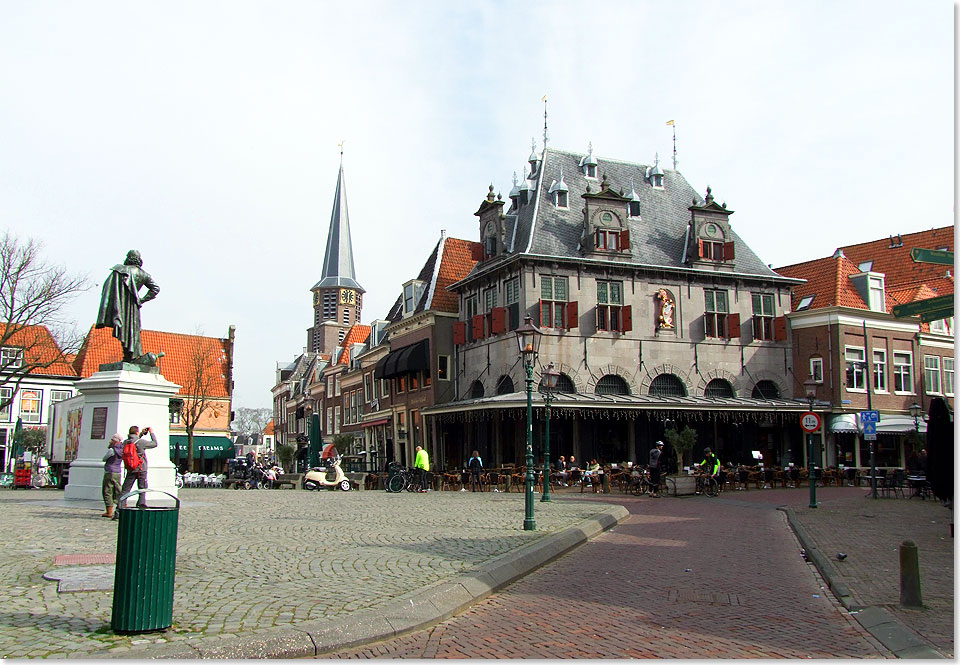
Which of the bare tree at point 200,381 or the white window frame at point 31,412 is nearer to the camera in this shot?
the bare tree at point 200,381

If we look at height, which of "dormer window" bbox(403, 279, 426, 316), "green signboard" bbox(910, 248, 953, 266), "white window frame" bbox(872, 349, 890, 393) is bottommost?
"green signboard" bbox(910, 248, 953, 266)

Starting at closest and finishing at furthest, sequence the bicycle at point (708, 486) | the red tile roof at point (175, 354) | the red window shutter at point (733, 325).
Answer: the bicycle at point (708, 486)
the red window shutter at point (733, 325)
the red tile roof at point (175, 354)

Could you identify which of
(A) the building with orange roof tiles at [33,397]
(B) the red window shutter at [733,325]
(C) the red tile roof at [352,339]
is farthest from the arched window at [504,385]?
(A) the building with orange roof tiles at [33,397]

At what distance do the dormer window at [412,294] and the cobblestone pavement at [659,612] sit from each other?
2855 cm

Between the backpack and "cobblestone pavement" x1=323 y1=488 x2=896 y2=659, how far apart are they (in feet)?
23.4

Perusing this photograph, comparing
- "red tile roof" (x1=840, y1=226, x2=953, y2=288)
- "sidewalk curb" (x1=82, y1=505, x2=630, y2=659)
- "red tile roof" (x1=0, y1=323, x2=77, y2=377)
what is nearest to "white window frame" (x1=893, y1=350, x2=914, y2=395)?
"red tile roof" (x1=840, y1=226, x2=953, y2=288)

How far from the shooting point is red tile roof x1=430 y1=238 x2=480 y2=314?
128ft

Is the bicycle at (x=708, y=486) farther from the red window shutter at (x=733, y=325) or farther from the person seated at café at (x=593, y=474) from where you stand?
the red window shutter at (x=733, y=325)

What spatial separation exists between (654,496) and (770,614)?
672 inches

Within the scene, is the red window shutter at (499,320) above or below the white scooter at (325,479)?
above

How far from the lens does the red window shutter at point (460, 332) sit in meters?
36.7

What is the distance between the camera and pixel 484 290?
35.9 metres

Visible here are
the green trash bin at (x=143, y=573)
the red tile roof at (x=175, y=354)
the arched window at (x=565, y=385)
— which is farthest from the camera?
the red tile roof at (x=175, y=354)

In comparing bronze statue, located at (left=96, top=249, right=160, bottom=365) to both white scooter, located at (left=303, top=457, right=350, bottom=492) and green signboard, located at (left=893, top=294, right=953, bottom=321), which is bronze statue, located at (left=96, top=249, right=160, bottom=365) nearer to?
white scooter, located at (left=303, top=457, right=350, bottom=492)
